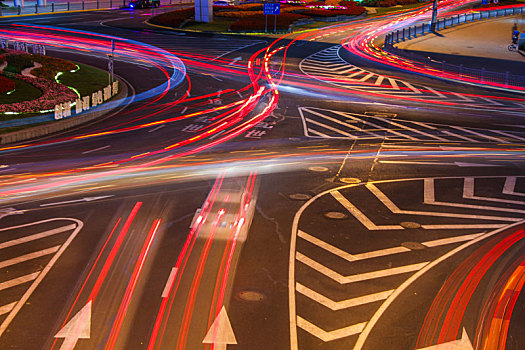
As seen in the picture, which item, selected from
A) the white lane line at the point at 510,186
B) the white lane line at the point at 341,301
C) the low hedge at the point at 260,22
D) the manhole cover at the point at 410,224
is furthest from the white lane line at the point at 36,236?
the low hedge at the point at 260,22

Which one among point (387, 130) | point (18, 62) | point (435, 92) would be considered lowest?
point (387, 130)

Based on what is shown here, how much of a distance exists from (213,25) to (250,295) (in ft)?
186

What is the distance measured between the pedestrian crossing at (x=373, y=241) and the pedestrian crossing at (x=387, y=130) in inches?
244

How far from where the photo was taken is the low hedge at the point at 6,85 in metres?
28.5

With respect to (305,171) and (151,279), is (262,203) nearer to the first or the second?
(305,171)

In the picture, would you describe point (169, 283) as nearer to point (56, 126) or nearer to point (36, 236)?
point (36, 236)

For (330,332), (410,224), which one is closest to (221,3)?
(410,224)

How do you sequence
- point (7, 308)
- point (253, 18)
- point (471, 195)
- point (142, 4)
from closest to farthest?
point (7, 308) < point (471, 195) < point (253, 18) < point (142, 4)

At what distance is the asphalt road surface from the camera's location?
10.6m

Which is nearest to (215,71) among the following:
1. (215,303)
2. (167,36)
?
(167,36)

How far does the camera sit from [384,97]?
115ft

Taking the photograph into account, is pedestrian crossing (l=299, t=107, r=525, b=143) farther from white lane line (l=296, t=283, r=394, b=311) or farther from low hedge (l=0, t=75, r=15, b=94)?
white lane line (l=296, t=283, r=394, b=311)

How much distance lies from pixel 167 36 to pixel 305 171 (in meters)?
40.3

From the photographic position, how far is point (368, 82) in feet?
130
